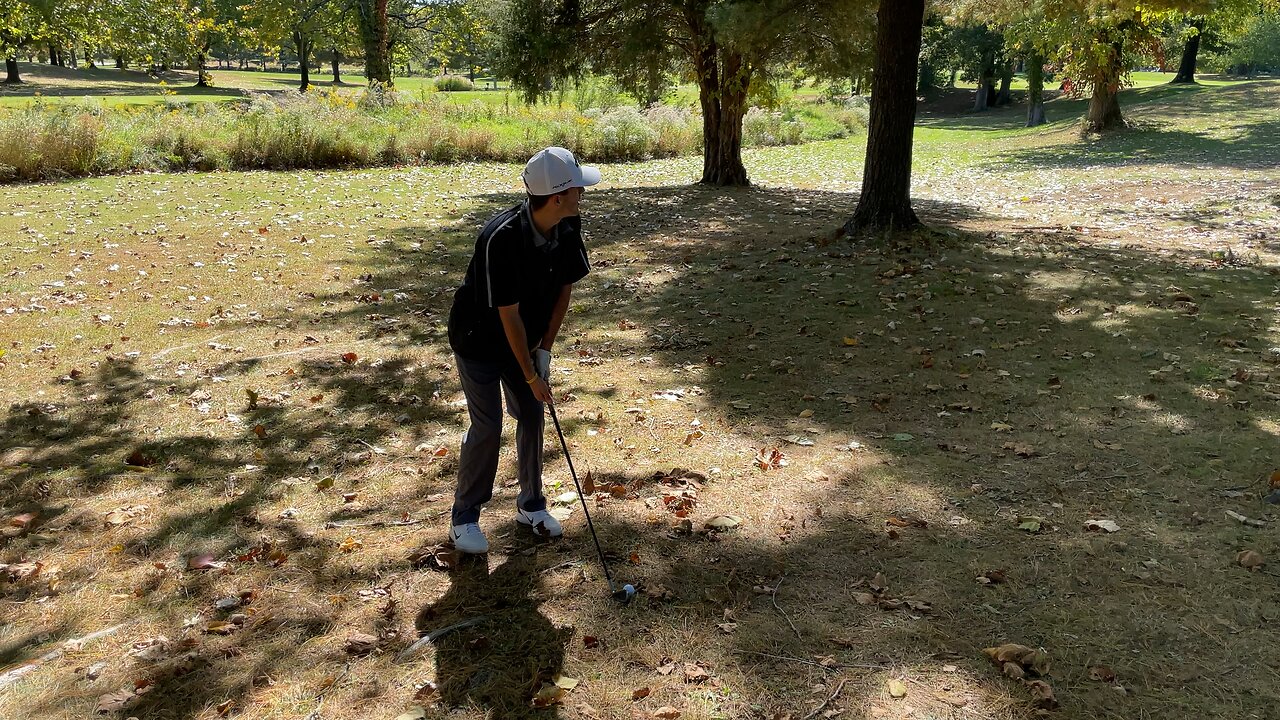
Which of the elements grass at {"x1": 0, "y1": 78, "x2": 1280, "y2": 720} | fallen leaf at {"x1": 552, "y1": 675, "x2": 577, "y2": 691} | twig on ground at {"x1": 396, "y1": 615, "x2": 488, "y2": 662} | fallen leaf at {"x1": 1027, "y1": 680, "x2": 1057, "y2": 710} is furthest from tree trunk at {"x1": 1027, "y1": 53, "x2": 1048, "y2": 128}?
fallen leaf at {"x1": 552, "y1": 675, "x2": 577, "y2": 691}

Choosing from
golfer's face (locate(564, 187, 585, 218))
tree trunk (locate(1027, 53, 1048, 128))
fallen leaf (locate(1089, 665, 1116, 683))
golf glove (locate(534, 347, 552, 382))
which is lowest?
fallen leaf (locate(1089, 665, 1116, 683))

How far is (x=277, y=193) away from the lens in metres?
16.0

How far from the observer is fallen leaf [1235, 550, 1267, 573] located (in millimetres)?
3881

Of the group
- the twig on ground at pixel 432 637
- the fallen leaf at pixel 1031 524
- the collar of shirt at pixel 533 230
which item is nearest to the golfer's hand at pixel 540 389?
the collar of shirt at pixel 533 230

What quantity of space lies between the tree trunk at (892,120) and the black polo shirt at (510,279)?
6.92m

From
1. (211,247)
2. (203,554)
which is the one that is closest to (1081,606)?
(203,554)

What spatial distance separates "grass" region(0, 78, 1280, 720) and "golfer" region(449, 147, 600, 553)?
0.49 meters

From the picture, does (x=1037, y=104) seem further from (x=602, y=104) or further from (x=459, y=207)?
(x=459, y=207)

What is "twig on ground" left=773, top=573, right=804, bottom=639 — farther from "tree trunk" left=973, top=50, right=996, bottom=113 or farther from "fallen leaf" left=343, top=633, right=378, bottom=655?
"tree trunk" left=973, top=50, right=996, bottom=113

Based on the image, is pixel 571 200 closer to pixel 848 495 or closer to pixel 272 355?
pixel 848 495

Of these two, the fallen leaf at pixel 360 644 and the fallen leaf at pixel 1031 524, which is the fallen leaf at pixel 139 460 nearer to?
the fallen leaf at pixel 360 644

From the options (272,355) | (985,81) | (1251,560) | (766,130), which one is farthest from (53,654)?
(985,81)

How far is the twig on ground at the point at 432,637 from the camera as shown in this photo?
349 cm

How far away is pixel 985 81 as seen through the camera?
48000mm
